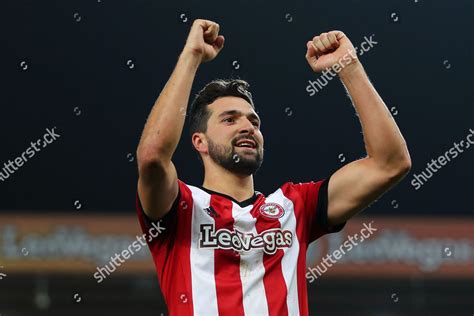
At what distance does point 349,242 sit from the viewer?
6875 millimetres

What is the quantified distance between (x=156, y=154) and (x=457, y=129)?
20.0ft

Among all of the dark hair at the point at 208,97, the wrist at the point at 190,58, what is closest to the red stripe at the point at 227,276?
the dark hair at the point at 208,97

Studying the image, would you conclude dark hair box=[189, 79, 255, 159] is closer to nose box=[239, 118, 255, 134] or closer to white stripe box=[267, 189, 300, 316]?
nose box=[239, 118, 255, 134]

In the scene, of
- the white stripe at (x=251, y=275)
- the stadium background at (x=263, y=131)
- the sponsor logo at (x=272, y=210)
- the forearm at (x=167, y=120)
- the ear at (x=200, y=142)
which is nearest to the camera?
the forearm at (x=167, y=120)

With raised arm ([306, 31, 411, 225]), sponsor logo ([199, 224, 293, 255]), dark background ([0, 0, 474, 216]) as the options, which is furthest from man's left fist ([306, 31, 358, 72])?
dark background ([0, 0, 474, 216])

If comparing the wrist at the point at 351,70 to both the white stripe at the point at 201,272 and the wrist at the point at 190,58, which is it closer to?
the wrist at the point at 190,58

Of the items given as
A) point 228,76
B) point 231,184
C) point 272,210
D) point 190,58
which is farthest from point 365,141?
point 228,76

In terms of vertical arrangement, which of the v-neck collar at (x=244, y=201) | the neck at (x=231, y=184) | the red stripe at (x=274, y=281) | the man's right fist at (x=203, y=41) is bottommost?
the red stripe at (x=274, y=281)

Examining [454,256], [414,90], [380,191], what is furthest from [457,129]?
[380,191]

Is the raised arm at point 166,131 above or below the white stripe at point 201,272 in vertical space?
above

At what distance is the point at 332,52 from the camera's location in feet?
7.32

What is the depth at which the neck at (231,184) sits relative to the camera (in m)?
2.38

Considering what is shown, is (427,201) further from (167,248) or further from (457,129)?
(167,248)

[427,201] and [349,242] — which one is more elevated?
[427,201]
